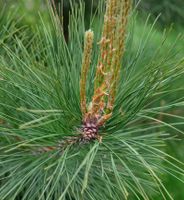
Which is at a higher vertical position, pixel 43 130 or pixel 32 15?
pixel 32 15

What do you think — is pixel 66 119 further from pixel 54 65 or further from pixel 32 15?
pixel 32 15

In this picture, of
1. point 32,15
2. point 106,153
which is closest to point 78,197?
point 106,153

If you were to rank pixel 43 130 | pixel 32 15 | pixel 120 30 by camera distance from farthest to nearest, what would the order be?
pixel 32 15 → pixel 43 130 → pixel 120 30

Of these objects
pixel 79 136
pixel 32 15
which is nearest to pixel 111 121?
pixel 79 136

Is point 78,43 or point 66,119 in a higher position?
point 78,43

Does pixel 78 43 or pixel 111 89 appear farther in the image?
pixel 78 43

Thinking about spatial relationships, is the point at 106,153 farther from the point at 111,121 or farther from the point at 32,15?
the point at 32,15

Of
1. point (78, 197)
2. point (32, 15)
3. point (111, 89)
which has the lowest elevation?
point (78, 197)

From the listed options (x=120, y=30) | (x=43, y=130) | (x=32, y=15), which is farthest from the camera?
(x=32, y=15)

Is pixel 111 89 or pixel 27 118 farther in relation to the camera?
pixel 27 118
